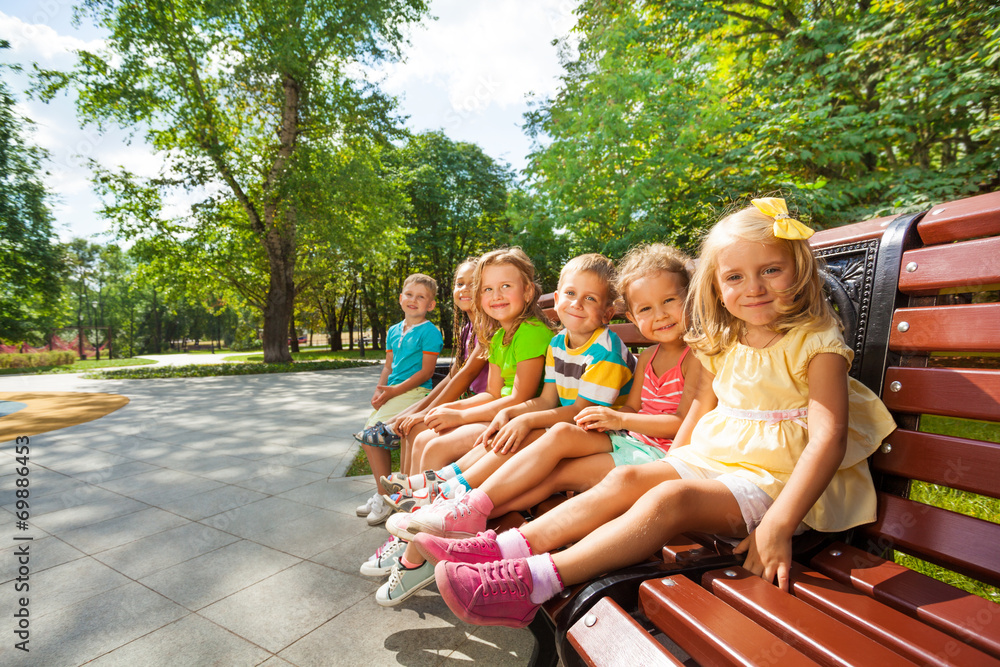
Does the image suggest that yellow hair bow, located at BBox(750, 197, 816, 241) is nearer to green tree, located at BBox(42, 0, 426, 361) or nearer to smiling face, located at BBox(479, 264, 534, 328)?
smiling face, located at BBox(479, 264, 534, 328)

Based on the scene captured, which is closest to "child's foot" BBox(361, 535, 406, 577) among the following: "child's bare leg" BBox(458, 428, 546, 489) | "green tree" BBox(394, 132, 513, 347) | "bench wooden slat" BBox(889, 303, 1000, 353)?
"child's bare leg" BBox(458, 428, 546, 489)

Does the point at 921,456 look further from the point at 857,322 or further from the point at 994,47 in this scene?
the point at 994,47

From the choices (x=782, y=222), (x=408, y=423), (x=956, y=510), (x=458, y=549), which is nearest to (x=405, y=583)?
(x=458, y=549)

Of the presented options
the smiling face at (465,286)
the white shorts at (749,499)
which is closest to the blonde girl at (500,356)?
the smiling face at (465,286)

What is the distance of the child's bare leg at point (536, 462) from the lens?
1731 millimetres

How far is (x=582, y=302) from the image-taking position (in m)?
2.22

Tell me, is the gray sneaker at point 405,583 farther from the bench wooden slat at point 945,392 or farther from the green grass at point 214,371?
the green grass at point 214,371

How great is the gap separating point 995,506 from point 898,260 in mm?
2396

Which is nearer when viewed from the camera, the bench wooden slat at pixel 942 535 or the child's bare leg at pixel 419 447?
the bench wooden slat at pixel 942 535

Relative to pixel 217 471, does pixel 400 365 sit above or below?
above

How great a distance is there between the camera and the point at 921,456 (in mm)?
1305

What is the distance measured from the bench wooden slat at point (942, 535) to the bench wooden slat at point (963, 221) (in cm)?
71

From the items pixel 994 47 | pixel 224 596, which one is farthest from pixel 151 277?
pixel 994 47

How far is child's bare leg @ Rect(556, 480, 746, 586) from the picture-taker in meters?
1.28
